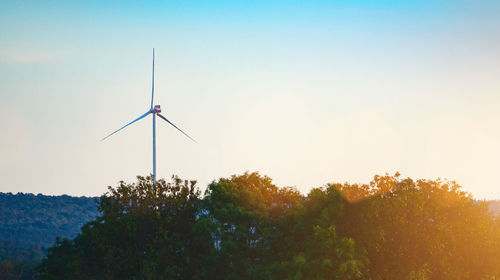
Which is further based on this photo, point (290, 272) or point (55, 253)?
point (55, 253)

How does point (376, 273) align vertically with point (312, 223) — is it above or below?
below

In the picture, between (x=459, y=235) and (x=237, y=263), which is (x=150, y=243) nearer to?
(x=237, y=263)

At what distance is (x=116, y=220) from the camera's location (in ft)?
209

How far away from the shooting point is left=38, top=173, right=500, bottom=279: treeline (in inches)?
2173

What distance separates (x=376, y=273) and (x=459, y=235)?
821cm

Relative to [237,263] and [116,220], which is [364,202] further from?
[116,220]

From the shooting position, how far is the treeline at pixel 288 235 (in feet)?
181

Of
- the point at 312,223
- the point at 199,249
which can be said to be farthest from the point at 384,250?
the point at 199,249

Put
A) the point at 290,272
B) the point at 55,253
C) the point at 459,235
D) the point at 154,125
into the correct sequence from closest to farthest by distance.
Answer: the point at 290,272
the point at 459,235
the point at 55,253
the point at 154,125

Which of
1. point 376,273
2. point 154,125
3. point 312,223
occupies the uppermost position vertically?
point 154,125

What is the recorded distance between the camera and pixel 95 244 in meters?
64.1

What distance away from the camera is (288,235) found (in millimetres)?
58969

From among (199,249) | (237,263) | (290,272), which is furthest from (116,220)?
(290,272)

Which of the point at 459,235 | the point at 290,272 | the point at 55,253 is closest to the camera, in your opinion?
the point at 290,272
